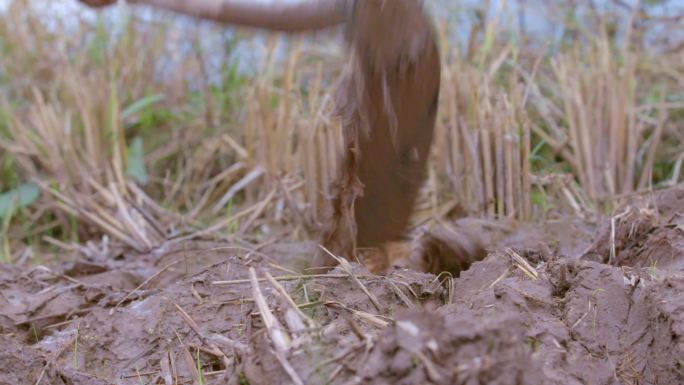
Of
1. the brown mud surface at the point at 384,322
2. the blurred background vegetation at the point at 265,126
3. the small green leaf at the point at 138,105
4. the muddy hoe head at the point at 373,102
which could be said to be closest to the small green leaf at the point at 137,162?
the blurred background vegetation at the point at 265,126

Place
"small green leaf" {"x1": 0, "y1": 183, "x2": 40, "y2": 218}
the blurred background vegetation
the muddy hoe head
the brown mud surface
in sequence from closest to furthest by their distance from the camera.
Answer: the brown mud surface → the muddy hoe head → the blurred background vegetation → "small green leaf" {"x1": 0, "y1": 183, "x2": 40, "y2": 218}

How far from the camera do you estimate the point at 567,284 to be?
5.20 ft

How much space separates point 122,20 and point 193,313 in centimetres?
308

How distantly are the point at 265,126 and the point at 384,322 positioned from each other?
1.91 m

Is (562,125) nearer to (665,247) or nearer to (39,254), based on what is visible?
(665,247)

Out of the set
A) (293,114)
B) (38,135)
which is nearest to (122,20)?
(38,135)

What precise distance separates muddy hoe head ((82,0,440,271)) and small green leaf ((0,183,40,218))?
5.92 feet

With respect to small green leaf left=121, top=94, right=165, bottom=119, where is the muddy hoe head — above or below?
above

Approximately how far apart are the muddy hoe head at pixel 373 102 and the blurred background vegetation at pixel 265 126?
0.11m

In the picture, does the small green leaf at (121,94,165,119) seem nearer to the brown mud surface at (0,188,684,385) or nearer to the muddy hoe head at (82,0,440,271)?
the brown mud surface at (0,188,684,385)

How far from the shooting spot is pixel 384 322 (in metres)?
1.42

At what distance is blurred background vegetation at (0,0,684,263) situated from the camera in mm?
2842

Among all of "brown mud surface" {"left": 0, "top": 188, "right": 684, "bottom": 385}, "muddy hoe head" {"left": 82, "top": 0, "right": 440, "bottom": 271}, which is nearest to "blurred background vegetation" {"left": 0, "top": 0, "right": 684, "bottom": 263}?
"muddy hoe head" {"left": 82, "top": 0, "right": 440, "bottom": 271}

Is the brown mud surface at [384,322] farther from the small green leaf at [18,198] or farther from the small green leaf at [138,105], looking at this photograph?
the small green leaf at [138,105]
